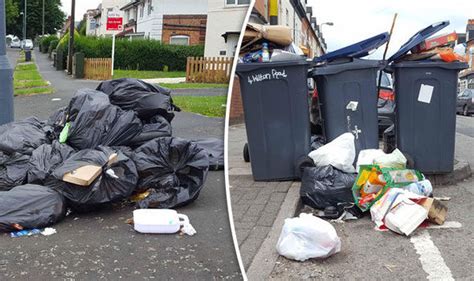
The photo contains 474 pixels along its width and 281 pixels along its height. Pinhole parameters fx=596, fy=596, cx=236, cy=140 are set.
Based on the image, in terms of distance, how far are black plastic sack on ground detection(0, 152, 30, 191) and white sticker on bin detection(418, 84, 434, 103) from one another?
2.40 metres

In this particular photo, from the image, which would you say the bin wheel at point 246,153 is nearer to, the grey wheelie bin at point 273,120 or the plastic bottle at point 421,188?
the grey wheelie bin at point 273,120

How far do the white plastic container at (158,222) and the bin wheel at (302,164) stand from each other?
87.9 inches

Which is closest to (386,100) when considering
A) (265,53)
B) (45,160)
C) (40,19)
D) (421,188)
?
(421,188)

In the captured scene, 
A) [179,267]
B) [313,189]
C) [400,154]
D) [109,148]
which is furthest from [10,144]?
[313,189]

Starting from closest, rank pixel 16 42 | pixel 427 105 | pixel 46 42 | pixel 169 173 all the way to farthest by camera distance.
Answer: pixel 427 105 < pixel 169 173 < pixel 46 42 < pixel 16 42

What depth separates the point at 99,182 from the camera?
11.3 ft

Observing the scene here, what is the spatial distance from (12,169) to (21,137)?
0.29 metres

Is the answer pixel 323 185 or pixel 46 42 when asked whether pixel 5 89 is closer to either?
pixel 323 185

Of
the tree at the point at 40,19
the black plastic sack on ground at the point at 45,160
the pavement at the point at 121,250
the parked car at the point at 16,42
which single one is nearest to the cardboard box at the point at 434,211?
the pavement at the point at 121,250

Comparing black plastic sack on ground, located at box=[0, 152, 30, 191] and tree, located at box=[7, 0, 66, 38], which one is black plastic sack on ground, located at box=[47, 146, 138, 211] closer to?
black plastic sack on ground, located at box=[0, 152, 30, 191]

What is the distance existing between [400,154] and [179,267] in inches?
62.0

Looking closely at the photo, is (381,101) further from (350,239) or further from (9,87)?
(9,87)

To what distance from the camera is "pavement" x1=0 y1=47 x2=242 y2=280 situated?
2.58m

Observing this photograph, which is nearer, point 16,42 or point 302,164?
point 302,164
